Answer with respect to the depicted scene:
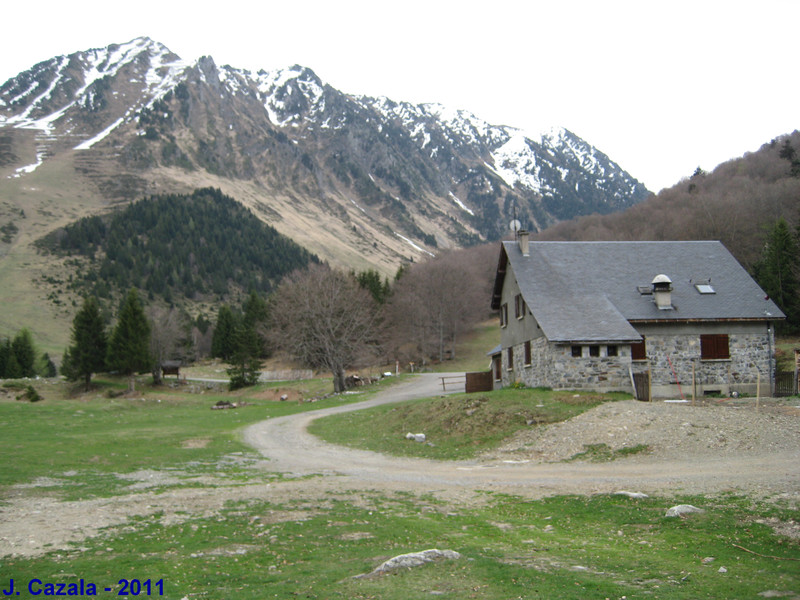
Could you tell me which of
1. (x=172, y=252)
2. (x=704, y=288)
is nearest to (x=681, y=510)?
(x=704, y=288)

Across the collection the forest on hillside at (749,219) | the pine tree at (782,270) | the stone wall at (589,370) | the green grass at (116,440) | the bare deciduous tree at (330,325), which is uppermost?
the forest on hillside at (749,219)

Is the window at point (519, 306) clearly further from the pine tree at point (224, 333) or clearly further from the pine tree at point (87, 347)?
the pine tree at point (224, 333)

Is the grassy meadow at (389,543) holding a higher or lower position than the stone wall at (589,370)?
lower

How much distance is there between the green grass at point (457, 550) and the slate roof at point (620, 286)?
17.9 metres

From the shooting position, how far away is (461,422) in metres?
26.5

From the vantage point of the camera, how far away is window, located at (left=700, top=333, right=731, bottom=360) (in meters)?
33.0

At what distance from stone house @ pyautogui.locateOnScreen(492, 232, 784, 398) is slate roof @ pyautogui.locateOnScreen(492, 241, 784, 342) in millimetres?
57

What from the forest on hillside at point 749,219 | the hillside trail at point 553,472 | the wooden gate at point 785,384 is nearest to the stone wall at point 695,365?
the wooden gate at point 785,384

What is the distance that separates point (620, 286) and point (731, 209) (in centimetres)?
4769

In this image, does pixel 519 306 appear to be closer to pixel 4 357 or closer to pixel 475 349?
pixel 475 349

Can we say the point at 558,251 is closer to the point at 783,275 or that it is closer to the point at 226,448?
the point at 226,448

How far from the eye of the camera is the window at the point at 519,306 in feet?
116

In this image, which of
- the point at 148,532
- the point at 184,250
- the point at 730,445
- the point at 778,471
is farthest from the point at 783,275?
the point at 184,250

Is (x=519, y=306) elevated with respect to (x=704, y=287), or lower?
lower
